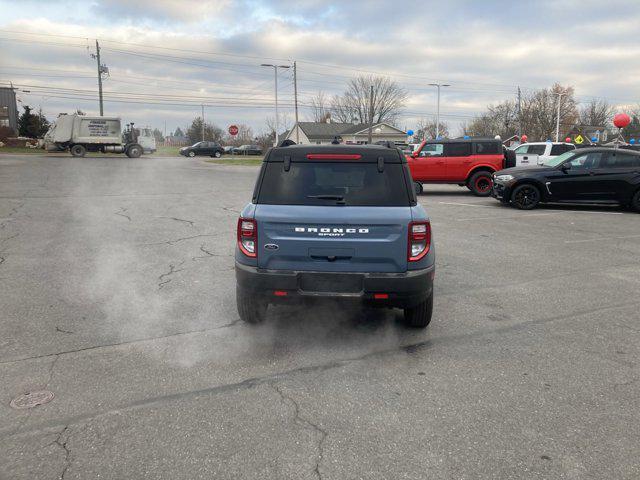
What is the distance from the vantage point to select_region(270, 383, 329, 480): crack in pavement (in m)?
2.66

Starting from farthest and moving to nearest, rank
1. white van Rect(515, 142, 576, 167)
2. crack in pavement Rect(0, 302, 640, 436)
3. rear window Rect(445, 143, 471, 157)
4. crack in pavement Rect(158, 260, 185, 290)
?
white van Rect(515, 142, 576, 167) < rear window Rect(445, 143, 471, 157) < crack in pavement Rect(158, 260, 185, 290) < crack in pavement Rect(0, 302, 640, 436)

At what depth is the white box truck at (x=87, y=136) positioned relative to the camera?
33.6 meters

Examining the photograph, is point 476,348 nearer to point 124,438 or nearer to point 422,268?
point 422,268

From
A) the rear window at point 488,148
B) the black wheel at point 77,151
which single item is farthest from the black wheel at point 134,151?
the rear window at point 488,148

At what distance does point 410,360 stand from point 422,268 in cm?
76

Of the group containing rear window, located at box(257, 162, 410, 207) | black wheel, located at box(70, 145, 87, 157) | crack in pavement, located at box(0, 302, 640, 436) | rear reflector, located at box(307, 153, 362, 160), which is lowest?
crack in pavement, located at box(0, 302, 640, 436)

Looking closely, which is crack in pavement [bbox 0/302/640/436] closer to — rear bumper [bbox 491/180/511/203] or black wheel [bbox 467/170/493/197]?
rear bumper [bbox 491/180/511/203]

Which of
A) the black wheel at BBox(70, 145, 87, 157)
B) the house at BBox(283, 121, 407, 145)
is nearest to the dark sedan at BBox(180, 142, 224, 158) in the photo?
the black wheel at BBox(70, 145, 87, 157)

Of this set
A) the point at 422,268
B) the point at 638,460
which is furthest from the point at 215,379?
the point at 638,460

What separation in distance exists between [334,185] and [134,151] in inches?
1342

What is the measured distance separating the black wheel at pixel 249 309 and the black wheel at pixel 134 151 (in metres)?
33.4

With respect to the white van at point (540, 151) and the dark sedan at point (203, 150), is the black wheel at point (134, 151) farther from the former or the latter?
the white van at point (540, 151)

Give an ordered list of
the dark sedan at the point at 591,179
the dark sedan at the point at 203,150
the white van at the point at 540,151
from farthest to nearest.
A: the dark sedan at the point at 203,150 < the white van at the point at 540,151 < the dark sedan at the point at 591,179

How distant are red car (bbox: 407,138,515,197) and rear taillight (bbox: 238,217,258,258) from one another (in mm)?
12939
